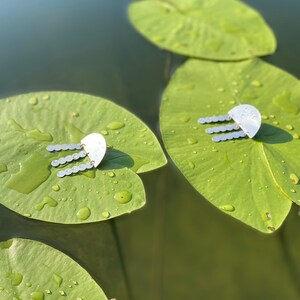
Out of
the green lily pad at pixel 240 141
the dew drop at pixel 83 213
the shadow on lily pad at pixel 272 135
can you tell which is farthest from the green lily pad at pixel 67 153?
the shadow on lily pad at pixel 272 135

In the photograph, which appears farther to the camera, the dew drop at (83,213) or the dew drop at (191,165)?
the dew drop at (191,165)

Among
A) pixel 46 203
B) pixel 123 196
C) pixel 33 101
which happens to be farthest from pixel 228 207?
pixel 33 101

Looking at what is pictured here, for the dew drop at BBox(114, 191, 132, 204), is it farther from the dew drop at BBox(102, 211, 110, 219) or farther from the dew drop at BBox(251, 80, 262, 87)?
the dew drop at BBox(251, 80, 262, 87)

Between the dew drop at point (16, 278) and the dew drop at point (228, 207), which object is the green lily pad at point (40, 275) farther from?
the dew drop at point (228, 207)

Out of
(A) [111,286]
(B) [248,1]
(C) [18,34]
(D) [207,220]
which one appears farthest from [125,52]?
(A) [111,286]

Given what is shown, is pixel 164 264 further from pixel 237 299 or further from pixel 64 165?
pixel 64 165

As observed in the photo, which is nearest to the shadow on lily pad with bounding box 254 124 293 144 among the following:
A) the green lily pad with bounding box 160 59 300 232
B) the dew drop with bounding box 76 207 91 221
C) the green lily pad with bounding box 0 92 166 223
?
the green lily pad with bounding box 160 59 300 232

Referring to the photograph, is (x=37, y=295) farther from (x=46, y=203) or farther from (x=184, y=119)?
(x=184, y=119)
